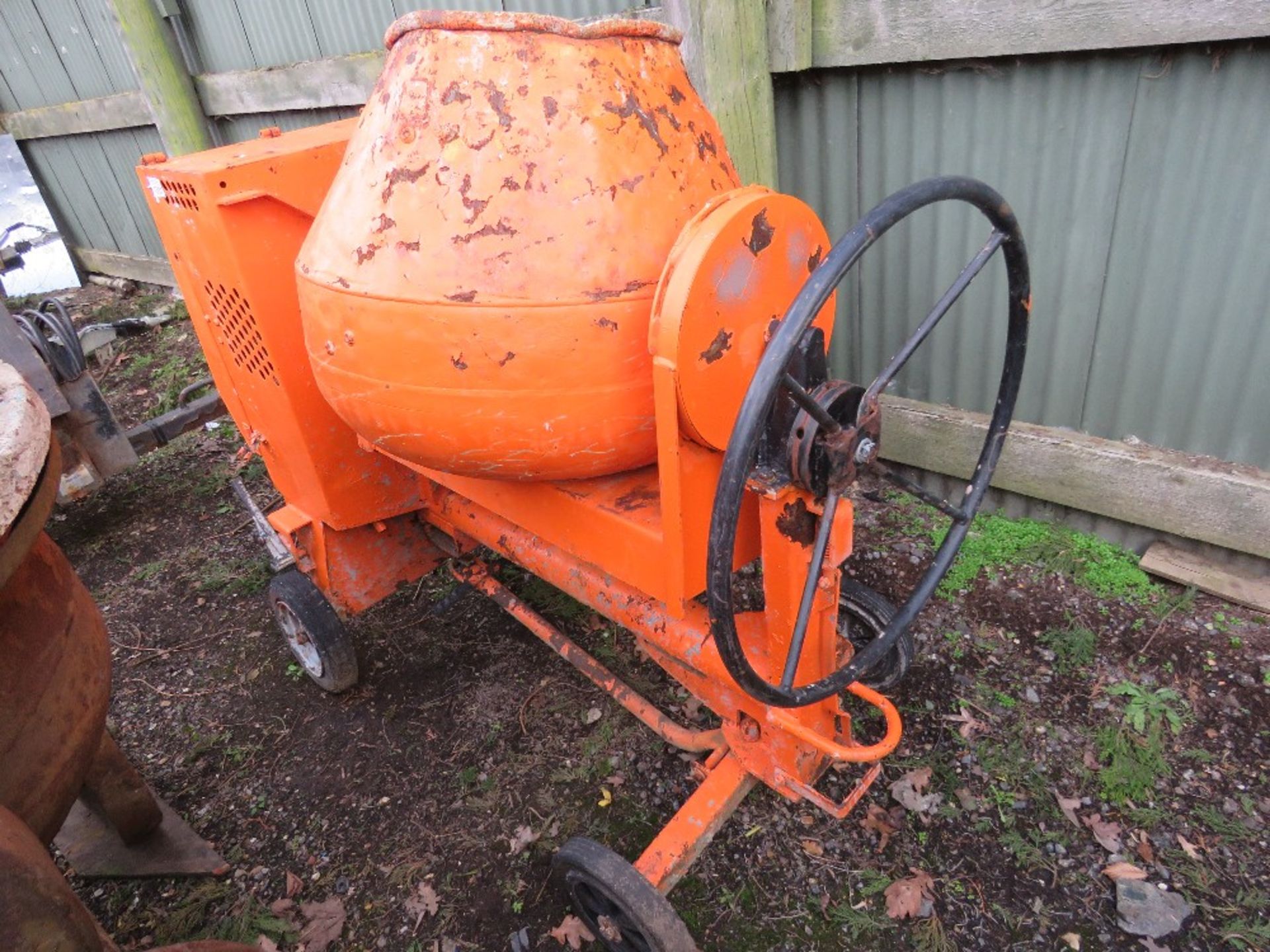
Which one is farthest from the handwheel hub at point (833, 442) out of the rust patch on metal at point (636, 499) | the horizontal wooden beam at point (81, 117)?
the horizontal wooden beam at point (81, 117)

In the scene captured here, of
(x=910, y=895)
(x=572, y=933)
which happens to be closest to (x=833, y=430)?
(x=910, y=895)

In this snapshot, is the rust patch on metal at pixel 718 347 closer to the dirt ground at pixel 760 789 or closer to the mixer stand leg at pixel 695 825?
the mixer stand leg at pixel 695 825

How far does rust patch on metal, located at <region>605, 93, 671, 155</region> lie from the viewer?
4.54ft

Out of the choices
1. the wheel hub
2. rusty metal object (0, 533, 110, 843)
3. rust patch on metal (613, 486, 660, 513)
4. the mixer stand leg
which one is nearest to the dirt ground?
the wheel hub

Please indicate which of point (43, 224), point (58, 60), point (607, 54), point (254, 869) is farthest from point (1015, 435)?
point (43, 224)

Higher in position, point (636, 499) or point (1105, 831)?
point (636, 499)

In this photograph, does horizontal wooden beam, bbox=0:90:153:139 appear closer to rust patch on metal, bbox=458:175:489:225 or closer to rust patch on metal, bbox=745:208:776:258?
rust patch on metal, bbox=458:175:489:225

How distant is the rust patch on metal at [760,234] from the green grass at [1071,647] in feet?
6.83

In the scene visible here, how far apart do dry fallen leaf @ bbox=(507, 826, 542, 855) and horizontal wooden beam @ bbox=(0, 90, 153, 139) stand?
6601 millimetres

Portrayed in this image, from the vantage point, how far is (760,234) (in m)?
1.29

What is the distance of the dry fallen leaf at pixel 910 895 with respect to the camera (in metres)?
2.04

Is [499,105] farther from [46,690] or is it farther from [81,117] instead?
[81,117]

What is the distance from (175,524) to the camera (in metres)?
4.29

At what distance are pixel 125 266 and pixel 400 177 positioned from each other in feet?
27.7
